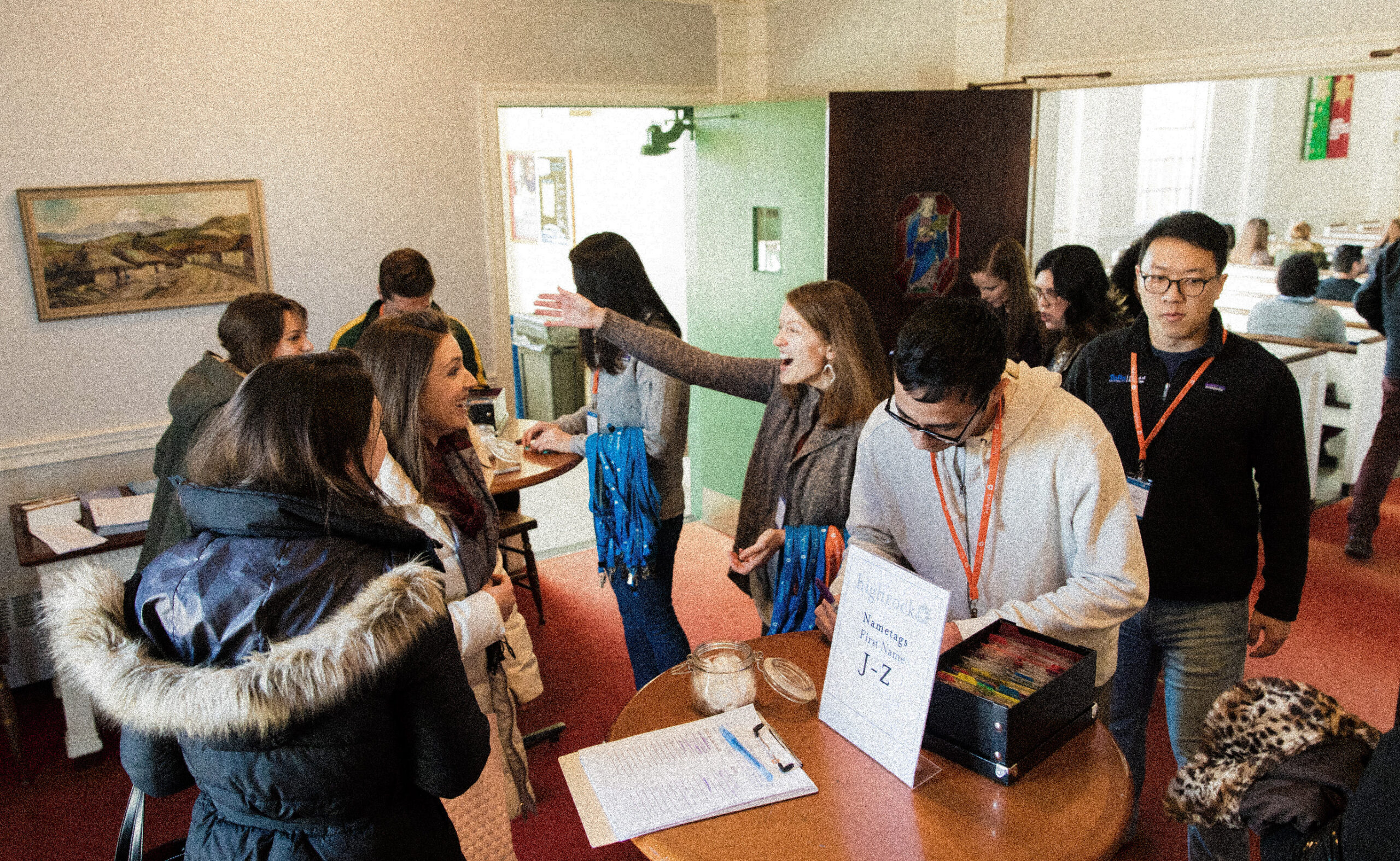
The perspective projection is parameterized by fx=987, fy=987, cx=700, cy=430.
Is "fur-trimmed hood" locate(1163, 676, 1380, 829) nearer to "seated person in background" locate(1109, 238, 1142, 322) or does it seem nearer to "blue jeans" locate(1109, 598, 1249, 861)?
"blue jeans" locate(1109, 598, 1249, 861)

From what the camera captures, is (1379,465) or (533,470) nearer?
(533,470)

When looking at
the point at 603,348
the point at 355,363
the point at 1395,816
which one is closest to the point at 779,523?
the point at 603,348

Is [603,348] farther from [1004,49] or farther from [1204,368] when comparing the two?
[1004,49]

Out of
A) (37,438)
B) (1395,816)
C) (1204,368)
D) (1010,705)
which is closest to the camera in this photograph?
(1395,816)

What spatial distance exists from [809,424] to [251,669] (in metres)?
1.48

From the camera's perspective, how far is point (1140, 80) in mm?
3807

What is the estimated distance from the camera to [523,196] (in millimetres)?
8688

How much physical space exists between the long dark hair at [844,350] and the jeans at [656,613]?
87 centimetres

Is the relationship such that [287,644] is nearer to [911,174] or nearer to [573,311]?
[573,311]

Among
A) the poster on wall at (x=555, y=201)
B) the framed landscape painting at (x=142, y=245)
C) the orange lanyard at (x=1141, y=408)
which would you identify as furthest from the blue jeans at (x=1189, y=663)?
the poster on wall at (x=555, y=201)

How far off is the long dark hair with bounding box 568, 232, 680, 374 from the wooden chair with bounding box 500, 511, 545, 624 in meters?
1.17

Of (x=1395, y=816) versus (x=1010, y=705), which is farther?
(x=1010, y=705)

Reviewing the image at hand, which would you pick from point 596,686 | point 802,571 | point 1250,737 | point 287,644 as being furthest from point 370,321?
point 1250,737

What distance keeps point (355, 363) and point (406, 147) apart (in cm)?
324
